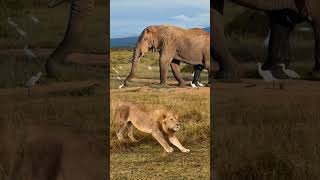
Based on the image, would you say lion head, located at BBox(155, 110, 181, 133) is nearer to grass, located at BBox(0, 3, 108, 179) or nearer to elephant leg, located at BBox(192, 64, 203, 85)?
grass, located at BBox(0, 3, 108, 179)

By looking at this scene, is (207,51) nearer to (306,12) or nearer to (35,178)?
(306,12)

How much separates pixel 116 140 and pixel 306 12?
411cm

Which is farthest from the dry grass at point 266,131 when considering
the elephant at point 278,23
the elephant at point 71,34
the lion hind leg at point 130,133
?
the elephant at point 71,34

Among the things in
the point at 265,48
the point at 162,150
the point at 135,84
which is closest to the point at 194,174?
the point at 162,150

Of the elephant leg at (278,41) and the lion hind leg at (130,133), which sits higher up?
the elephant leg at (278,41)

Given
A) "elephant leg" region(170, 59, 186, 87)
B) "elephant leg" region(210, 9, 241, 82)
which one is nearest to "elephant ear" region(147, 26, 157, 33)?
"elephant leg" region(170, 59, 186, 87)

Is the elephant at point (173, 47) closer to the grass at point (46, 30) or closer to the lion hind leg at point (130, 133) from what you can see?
A: the grass at point (46, 30)

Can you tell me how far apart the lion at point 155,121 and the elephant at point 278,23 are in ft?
10.9

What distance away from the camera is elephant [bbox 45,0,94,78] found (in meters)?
8.26

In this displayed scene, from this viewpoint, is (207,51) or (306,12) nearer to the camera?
(306,12)

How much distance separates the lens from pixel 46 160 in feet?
10.8

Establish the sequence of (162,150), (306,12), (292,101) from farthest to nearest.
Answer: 1. (306,12)
2. (292,101)
3. (162,150)

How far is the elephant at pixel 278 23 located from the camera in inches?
352

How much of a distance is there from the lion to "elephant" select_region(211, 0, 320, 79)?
3.32 metres
